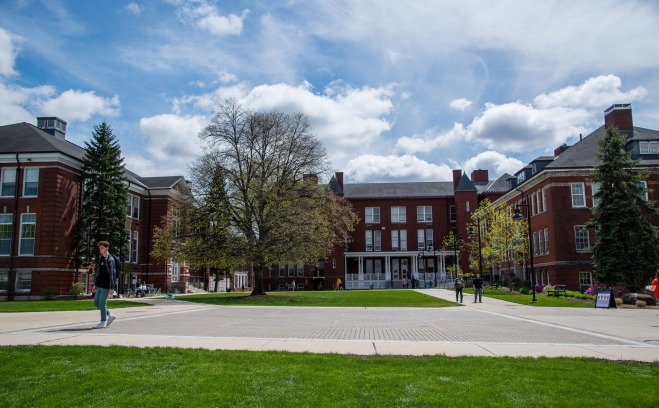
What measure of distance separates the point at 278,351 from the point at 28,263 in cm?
3833

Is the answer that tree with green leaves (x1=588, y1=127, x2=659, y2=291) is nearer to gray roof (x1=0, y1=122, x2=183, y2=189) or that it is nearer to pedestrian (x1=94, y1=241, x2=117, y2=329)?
pedestrian (x1=94, y1=241, x2=117, y2=329)

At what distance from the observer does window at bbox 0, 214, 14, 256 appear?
41.8 m

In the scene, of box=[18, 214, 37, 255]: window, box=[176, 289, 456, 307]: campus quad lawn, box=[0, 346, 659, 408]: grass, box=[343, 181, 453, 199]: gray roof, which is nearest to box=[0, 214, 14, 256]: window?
box=[18, 214, 37, 255]: window

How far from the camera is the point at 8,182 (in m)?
43.0

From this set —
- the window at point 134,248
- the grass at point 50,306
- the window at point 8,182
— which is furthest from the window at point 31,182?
the grass at point 50,306

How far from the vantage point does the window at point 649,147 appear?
1861 inches

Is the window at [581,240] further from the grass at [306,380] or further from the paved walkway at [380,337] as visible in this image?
the grass at [306,380]

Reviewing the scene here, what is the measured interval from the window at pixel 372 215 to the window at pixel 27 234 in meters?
45.3

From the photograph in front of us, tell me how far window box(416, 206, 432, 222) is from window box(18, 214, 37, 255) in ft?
166

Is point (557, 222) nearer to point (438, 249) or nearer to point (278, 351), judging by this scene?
point (438, 249)

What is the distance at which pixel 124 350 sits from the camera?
926 cm

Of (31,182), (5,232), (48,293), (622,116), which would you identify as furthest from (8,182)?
(622,116)

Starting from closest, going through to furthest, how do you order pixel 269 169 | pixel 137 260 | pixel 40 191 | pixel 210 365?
pixel 210 365, pixel 269 169, pixel 40 191, pixel 137 260

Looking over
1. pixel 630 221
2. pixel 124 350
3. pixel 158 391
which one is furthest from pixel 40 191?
pixel 630 221
